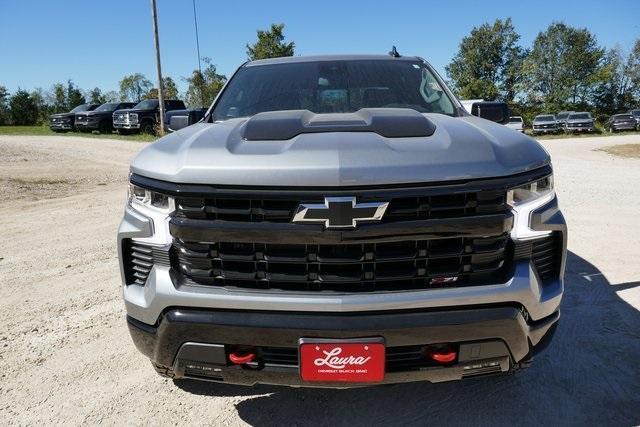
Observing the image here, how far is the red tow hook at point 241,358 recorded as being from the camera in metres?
2.06

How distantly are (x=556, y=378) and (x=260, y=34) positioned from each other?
31543 millimetres

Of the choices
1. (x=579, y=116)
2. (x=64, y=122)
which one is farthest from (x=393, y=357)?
(x=579, y=116)

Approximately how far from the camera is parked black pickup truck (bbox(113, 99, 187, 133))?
23.4m

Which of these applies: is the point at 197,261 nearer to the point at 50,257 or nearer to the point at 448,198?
the point at 448,198

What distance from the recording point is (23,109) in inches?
1725

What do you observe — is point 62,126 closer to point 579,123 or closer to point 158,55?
point 158,55

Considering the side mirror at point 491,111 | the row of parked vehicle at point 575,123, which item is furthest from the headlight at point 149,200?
the row of parked vehicle at point 575,123

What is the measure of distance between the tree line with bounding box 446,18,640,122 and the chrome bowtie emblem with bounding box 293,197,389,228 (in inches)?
2201

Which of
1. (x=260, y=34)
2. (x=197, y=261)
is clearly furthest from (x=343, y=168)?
(x=260, y=34)

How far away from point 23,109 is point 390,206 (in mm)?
50606

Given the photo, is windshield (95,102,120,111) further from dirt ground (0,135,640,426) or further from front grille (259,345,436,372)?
front grille (259,345,436,372)

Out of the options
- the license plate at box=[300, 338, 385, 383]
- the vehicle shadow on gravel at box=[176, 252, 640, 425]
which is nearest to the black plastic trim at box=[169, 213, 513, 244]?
the license plate at box=[300, 338, 385, 383]

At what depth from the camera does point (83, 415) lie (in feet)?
8.38

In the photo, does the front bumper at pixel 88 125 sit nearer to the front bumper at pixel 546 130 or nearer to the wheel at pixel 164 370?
Result: the wheel at pixel 164 370
